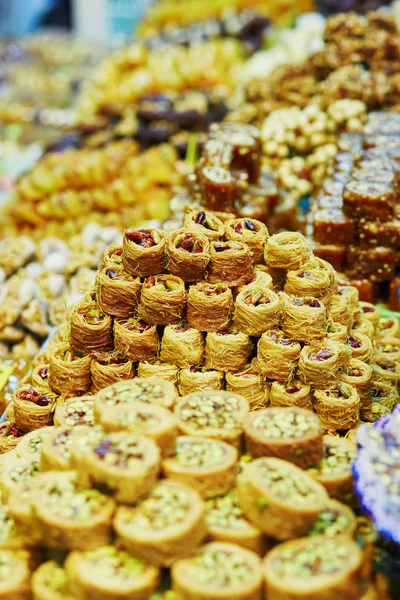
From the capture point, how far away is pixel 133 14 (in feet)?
31.6

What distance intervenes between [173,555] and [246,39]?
612cm

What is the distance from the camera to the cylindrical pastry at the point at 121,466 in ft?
5.57

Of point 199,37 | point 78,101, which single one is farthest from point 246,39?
point 78,101

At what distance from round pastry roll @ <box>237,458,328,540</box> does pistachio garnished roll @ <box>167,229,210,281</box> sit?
774mm

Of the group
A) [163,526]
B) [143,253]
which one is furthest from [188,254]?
[163,526]

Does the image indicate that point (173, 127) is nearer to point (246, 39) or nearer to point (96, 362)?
point (246, 39)

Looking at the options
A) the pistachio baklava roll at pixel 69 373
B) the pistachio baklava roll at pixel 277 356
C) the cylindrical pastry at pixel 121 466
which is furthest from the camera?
the pistachio baklava roll at pixel 69 373

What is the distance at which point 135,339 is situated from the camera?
7.73 ft

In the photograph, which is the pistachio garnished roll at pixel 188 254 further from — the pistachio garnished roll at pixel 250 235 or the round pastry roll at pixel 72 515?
the round pastry roll at pixel 72 515

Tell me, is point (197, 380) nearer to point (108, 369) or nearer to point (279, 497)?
point (108, 369)

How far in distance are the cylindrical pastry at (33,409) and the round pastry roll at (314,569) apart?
106 cm

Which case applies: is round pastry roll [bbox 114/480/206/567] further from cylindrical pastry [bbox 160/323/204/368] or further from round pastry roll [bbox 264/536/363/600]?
cylindrical pastry [bbox 160/323/204/368]

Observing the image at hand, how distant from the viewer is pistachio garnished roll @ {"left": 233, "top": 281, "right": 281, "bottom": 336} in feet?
7.60

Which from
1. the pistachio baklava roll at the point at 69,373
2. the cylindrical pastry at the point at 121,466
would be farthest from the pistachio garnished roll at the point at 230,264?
the cylindrical pastry at the point at 121,466
